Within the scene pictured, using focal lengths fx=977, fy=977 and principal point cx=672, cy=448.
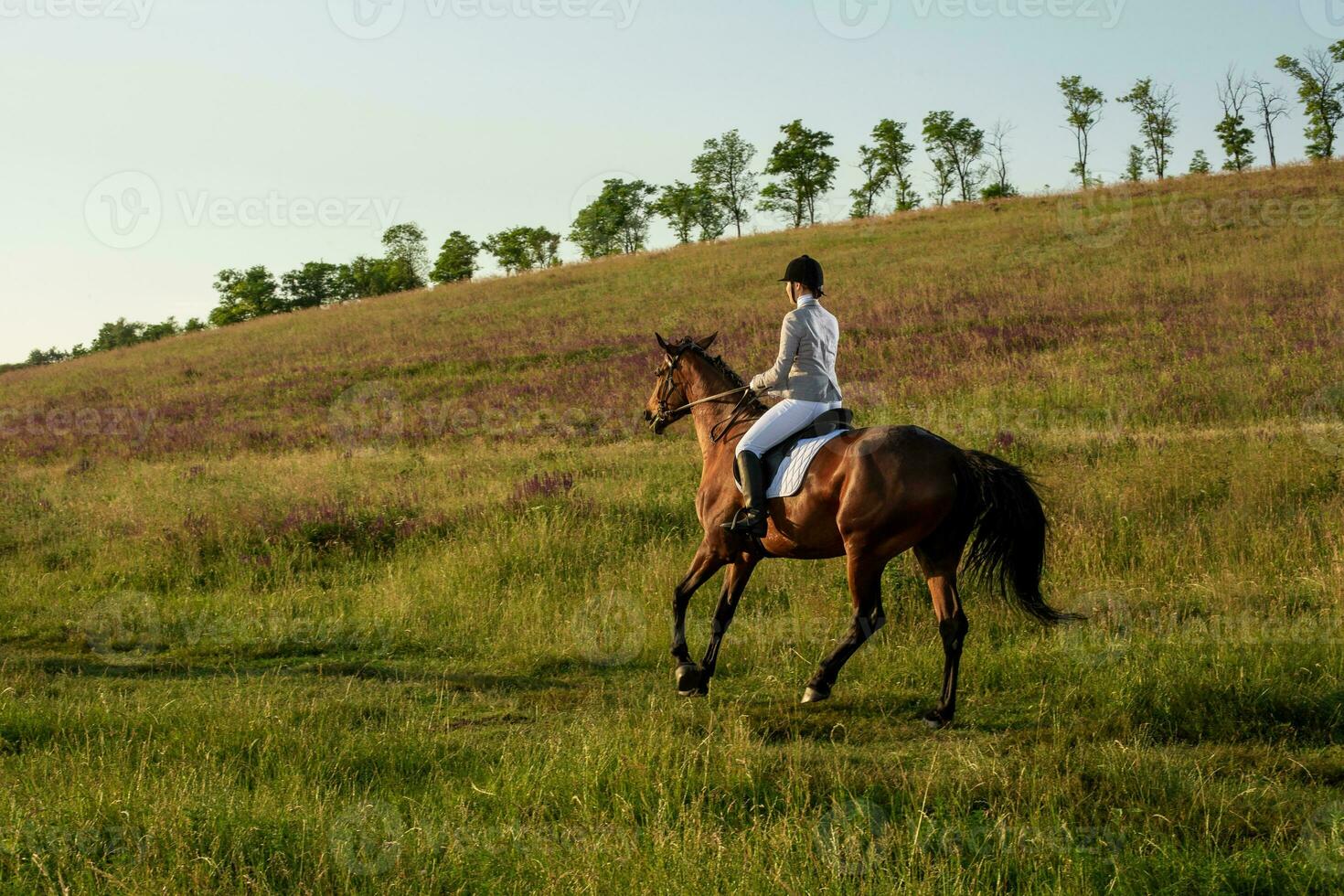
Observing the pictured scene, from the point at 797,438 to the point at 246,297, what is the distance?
9869 centimetres

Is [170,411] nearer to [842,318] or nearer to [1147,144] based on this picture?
[842,318]

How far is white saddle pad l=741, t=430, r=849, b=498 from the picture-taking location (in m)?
7.43

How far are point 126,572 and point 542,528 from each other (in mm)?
5112

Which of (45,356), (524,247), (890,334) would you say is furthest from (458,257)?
(890,334)

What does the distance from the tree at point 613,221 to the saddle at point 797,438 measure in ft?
268

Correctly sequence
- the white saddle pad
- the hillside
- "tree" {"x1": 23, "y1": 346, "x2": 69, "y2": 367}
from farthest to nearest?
"tree" {"x1": 23, "y1": 346, "x2": 69, "y2": 367}, the hillside, the white saddle pad

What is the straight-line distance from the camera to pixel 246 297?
95500mm

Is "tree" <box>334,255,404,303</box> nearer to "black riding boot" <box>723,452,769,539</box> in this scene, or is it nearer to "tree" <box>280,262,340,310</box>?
"tree" <box>280,262,340,310</box>

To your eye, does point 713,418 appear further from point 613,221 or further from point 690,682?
point 613,221

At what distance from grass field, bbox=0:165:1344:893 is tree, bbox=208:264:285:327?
7565 centimetres

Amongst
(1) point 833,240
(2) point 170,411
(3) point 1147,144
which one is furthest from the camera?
(3) point 1147,144

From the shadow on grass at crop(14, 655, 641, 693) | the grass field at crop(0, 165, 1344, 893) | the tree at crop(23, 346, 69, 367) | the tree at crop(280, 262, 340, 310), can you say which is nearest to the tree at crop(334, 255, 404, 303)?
the tree at crop(280, 262, 340, 310)

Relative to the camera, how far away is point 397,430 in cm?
2245

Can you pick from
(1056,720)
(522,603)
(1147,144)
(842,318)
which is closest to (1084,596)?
(1056,720)
